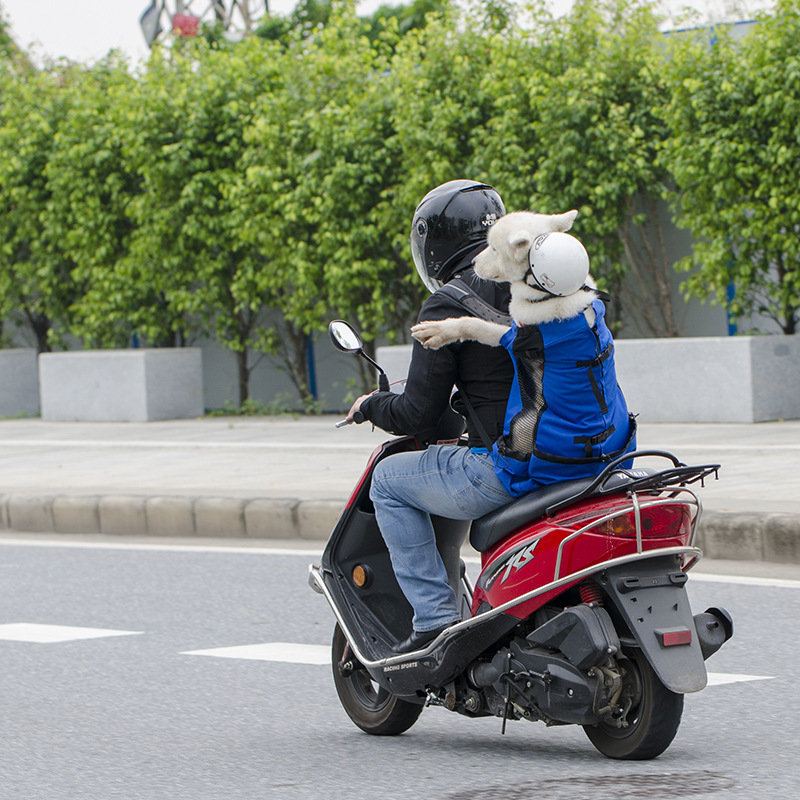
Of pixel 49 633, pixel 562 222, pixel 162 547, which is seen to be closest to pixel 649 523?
pixel 562 222

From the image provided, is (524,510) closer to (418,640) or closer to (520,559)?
(520,559)

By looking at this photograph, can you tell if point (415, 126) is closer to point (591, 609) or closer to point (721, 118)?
point (721, 118)

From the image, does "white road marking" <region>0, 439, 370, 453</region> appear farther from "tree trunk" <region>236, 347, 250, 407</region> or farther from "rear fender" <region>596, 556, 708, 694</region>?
"rear fender" <region>596, 556, 708, 694</region>

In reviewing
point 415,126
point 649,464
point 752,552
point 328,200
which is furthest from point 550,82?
point 752,552

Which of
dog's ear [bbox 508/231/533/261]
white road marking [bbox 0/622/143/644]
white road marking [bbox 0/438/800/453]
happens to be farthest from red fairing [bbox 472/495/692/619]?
white road marking [bbox 0/438/800/453]

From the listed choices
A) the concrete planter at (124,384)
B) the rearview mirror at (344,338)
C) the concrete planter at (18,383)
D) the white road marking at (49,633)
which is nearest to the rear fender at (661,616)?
the rearview mirror at (344,338)

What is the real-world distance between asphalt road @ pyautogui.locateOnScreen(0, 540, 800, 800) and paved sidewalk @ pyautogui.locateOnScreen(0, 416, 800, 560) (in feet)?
5.99

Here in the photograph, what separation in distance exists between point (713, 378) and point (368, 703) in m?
9.80

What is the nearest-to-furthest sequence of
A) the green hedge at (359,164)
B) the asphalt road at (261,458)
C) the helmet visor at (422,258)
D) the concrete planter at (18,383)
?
1. the helmet visor at (422,258)
2. the asphalt road at (261,458)
3. the green hedge at (359,164)
4. the concrete planter at (18,383)

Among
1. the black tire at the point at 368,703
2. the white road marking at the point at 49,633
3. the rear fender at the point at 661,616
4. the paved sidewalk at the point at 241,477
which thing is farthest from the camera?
the paved sidewalk at the point at 241,477

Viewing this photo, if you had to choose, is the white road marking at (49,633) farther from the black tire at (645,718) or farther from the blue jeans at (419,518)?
the black tire at (645,718)

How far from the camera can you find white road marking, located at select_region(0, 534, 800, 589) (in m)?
8.76

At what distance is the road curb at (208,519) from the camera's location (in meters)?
9.38

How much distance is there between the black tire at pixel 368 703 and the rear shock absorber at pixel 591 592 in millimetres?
984
